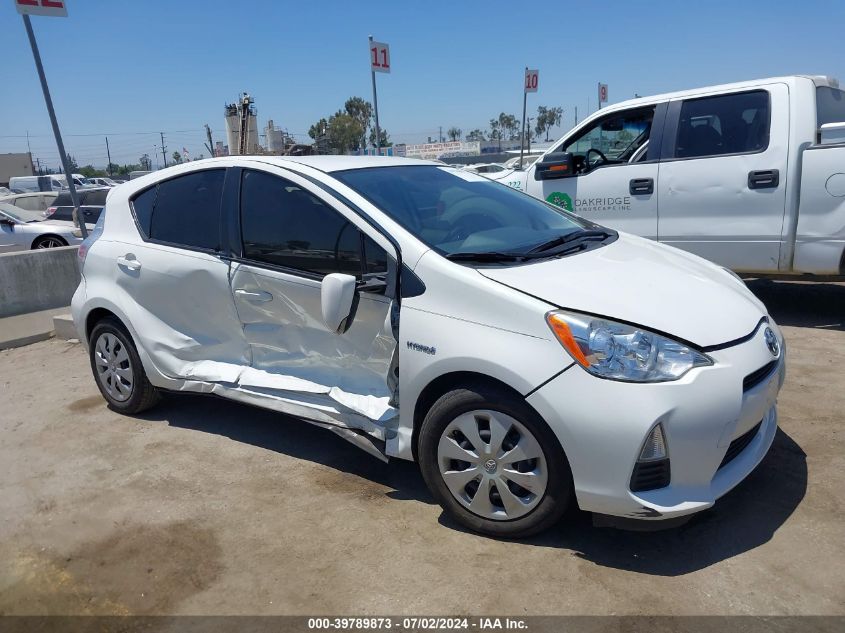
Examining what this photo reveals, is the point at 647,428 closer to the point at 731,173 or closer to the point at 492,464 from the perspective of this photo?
the point at 492,464

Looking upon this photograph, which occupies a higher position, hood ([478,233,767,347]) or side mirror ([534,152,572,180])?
side mirror ([534,152,572,180])

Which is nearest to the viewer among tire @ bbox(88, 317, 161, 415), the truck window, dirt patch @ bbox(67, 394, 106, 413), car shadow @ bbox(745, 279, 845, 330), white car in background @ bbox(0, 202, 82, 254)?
tire @ bbox(88, 317, 161, 415)

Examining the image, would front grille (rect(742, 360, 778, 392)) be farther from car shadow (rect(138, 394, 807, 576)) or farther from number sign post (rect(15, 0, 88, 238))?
number sign post (rect(15, 0, 88, 238))

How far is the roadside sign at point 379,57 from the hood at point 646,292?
9.40 m

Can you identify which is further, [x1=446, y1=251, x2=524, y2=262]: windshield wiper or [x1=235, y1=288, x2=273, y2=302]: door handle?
[x1=235, y1=288, x2=273, y2=302]: door handle

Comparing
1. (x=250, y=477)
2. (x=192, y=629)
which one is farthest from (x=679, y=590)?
(x=250, y=477)

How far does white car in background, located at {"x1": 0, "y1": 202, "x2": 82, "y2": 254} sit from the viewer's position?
40.8ft

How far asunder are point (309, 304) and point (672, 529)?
2074 millimetres

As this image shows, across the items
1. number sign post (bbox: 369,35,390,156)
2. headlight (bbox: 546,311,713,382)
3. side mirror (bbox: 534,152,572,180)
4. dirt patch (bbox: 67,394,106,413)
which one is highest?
number sign post (bbox: 369,35,390,156)

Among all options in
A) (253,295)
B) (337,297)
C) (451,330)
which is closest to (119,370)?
(253,295)

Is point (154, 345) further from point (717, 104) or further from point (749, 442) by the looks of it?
point (717, 104)

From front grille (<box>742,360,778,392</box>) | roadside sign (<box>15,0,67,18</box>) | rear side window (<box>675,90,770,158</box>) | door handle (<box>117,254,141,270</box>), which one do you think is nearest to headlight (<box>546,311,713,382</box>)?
front grille (<box>742,360,778,392</box>)

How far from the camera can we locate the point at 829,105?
5.75 meters

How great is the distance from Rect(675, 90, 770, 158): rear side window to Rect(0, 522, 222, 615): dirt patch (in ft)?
16.8
